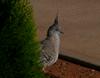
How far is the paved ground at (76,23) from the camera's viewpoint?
31.6 ft

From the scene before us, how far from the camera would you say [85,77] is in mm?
8258

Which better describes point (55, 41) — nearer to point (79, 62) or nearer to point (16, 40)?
point (79, 62)

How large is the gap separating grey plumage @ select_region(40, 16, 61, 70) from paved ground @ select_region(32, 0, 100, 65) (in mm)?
1167

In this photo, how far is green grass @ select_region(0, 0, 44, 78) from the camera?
504 centimetres

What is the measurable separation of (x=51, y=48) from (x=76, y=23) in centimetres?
359

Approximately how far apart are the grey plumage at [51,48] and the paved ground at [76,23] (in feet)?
3.83

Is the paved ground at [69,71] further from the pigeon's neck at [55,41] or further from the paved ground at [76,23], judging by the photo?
the pigeon's neck at [55,41]

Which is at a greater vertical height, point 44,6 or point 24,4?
point 24,4

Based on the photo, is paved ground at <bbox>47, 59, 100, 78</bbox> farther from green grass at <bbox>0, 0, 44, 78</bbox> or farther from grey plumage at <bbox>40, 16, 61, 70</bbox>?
green grass at <bbox>0, 0, 44, 78</bbox>

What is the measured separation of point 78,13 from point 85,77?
389cm

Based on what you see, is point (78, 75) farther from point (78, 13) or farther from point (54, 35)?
point (78, 13)

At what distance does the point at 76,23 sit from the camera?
37.0ft

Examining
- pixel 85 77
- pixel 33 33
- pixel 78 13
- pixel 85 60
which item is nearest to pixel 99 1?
pixel 78 13

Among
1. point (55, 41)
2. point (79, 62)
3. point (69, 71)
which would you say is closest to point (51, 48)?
point (55, 41)
